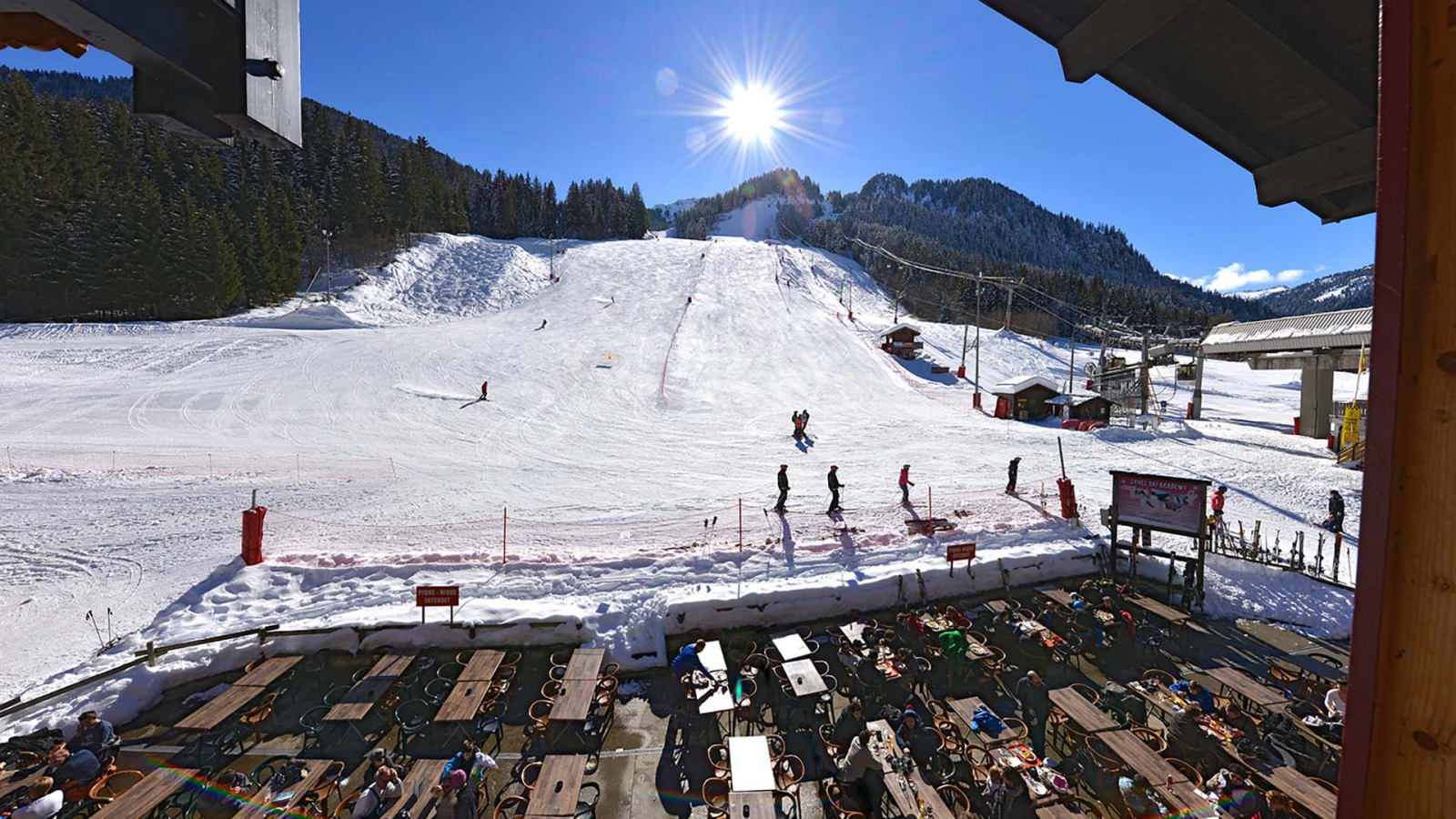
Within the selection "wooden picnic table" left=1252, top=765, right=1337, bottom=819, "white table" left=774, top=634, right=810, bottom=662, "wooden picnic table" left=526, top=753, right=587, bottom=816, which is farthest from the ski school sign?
"wooden picnic table" left=526, top=753, right=587, bottom=816

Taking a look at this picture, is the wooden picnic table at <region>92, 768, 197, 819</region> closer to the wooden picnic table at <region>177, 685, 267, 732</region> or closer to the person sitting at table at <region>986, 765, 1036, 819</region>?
the wooden picnic table at <region>177, 685, 267, 732</region>

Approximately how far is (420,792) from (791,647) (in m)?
5.51

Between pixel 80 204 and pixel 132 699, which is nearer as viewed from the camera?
pixel 132 699

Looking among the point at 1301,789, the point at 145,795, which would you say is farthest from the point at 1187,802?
the point at 145,795

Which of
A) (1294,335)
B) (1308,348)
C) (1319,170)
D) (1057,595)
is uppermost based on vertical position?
(1294,335)

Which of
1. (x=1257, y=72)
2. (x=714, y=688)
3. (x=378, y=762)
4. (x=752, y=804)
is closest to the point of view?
(x=1257, y=72)

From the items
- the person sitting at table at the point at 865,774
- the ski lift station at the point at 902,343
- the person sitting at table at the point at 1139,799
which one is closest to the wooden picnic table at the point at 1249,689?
the person sitting at table at the point at 1139,799

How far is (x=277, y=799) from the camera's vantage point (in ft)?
22.3

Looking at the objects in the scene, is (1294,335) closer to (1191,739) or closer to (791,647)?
(1191,739)

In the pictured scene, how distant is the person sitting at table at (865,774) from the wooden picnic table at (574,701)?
359 centimetres

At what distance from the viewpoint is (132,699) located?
27.7 ft

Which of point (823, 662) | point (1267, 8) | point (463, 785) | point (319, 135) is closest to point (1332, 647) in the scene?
point (823, 662)

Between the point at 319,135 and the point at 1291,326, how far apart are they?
9813cm

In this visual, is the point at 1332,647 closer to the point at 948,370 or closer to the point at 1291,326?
the point at 1291,326
